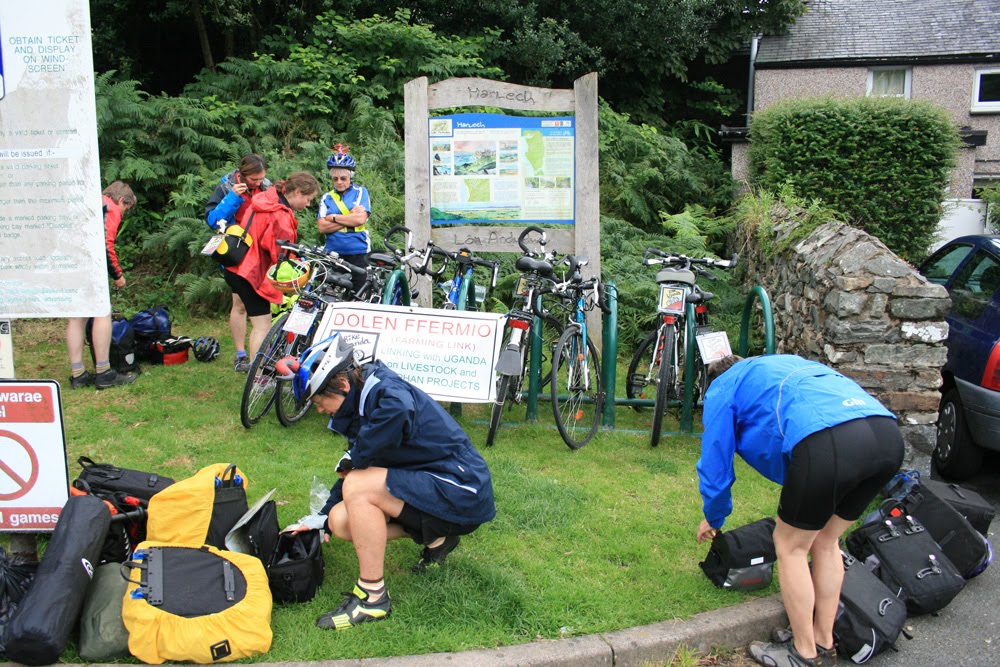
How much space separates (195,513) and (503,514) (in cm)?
173

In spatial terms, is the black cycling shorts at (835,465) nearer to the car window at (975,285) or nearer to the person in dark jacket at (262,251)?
the car window at (975,285)

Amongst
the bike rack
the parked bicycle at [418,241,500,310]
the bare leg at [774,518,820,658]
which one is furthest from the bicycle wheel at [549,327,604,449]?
the bare leg at [774,518,820,658]

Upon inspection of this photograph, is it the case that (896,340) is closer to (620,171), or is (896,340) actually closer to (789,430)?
(789,430)

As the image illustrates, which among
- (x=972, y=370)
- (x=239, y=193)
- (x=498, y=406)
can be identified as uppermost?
(x=239, y=193)

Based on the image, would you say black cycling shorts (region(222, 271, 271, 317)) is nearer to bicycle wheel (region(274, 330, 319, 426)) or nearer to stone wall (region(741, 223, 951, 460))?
bicycle wheel (region(274, 330, 319, 426))

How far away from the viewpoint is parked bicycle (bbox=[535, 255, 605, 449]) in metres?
6.06

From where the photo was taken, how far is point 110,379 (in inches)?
276

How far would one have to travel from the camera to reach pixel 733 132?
13969 millimetres

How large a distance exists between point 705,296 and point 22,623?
484 cm

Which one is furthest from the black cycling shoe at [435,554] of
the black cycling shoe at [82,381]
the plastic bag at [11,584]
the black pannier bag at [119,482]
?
the black cycling shoe at [82,381]

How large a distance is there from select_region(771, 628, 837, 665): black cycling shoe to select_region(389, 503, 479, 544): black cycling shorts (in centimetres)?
153

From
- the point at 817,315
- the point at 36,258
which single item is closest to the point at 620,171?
the point at 817,315

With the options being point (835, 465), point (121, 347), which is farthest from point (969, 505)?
point (121, 347)

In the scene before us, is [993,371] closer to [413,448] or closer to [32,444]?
[413,448]
